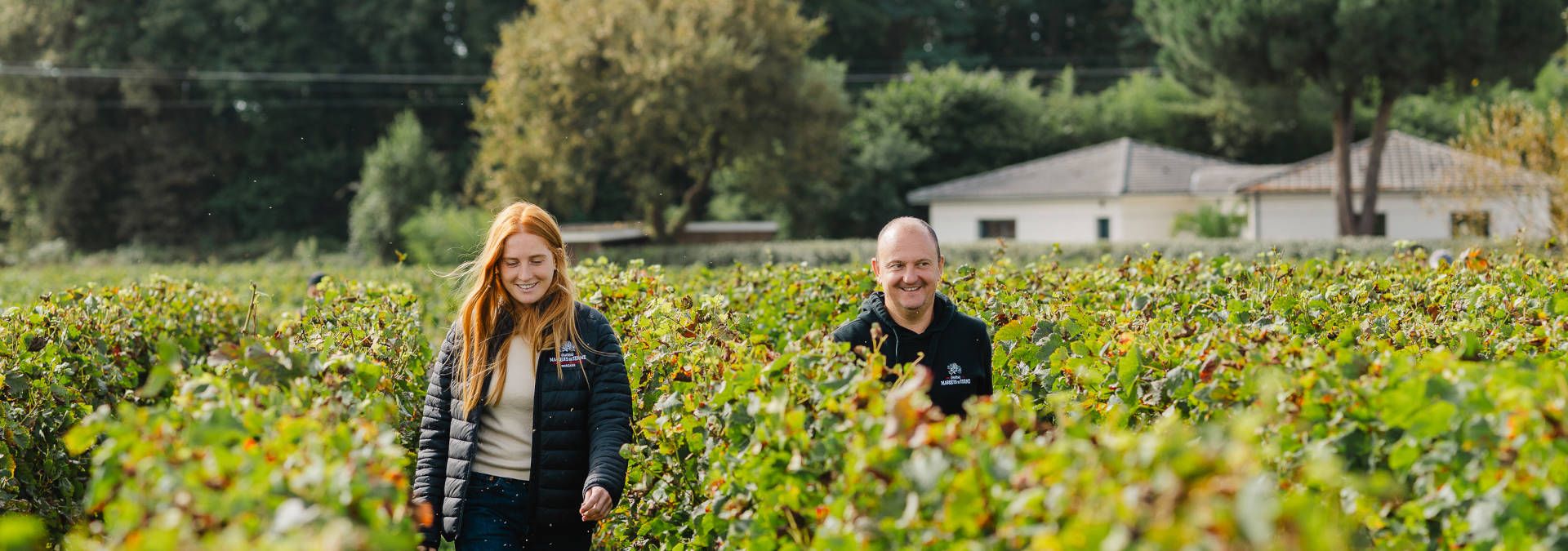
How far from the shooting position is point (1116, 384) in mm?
4230

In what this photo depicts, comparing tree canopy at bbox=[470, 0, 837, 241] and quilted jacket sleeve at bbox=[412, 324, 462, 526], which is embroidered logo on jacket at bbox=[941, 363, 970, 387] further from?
tree canopy at bbox=[470, 0, 837, 241]

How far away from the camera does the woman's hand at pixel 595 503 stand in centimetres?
366

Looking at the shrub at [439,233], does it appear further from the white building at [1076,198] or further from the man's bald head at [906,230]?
the man's bald head at [906,230]

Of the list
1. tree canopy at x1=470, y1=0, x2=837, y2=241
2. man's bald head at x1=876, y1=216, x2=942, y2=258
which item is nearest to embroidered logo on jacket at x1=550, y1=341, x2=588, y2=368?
man's bald head at x1=876, y1=216, x2=942, y2=258

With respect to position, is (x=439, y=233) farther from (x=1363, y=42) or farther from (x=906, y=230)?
(x=906, y=230)

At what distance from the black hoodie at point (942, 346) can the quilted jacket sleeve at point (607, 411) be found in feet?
2.17

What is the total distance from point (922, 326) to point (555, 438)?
1164 mm

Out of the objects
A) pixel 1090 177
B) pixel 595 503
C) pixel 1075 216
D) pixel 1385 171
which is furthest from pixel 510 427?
pixel 1090 177

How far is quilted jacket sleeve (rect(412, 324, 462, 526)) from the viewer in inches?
152

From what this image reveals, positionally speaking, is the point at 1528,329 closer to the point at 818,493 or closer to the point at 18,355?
the point at 818,493

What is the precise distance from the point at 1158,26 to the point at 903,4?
23144 millimetres

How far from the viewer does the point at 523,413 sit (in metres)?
3.87

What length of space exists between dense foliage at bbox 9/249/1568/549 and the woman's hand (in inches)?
11.5

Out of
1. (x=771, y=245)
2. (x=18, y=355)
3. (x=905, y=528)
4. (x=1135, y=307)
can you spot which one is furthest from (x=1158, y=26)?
(x=905, y=528)
